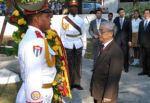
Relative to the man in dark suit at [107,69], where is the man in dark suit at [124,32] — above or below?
below

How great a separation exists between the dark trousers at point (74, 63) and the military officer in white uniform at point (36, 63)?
19.6 ft

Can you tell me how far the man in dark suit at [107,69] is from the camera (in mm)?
6328

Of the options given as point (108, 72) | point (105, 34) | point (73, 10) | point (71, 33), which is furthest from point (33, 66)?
point (73, 10)

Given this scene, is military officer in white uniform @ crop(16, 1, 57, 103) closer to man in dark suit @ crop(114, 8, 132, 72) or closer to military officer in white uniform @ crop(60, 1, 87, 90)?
military officer in white uniform @ crop(60, 1, 87, 90)

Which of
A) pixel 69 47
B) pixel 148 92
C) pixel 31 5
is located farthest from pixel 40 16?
pixel 148 92

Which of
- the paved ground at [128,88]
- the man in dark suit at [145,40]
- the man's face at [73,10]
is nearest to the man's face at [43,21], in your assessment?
the paved ground at [128,88]

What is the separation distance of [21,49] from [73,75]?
21.6 ft

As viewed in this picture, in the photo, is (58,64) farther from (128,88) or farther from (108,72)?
(128,88)

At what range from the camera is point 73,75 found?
11.4 m

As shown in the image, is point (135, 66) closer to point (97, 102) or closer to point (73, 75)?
point (73, 75)

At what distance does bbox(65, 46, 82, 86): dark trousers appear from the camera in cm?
1113

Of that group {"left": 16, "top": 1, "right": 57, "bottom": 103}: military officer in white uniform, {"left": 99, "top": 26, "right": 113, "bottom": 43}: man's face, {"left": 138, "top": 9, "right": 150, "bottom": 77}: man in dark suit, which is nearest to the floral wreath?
{"left": 16, "top": 1, "right": 57, "bottom": 103}: military officer in white uniform

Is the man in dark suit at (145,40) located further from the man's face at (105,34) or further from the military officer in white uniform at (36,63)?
the military officer in white uniform at (36,63)

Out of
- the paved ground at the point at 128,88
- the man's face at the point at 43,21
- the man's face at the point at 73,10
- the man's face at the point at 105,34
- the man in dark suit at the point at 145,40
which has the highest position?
the man's face at the point at 43,21
